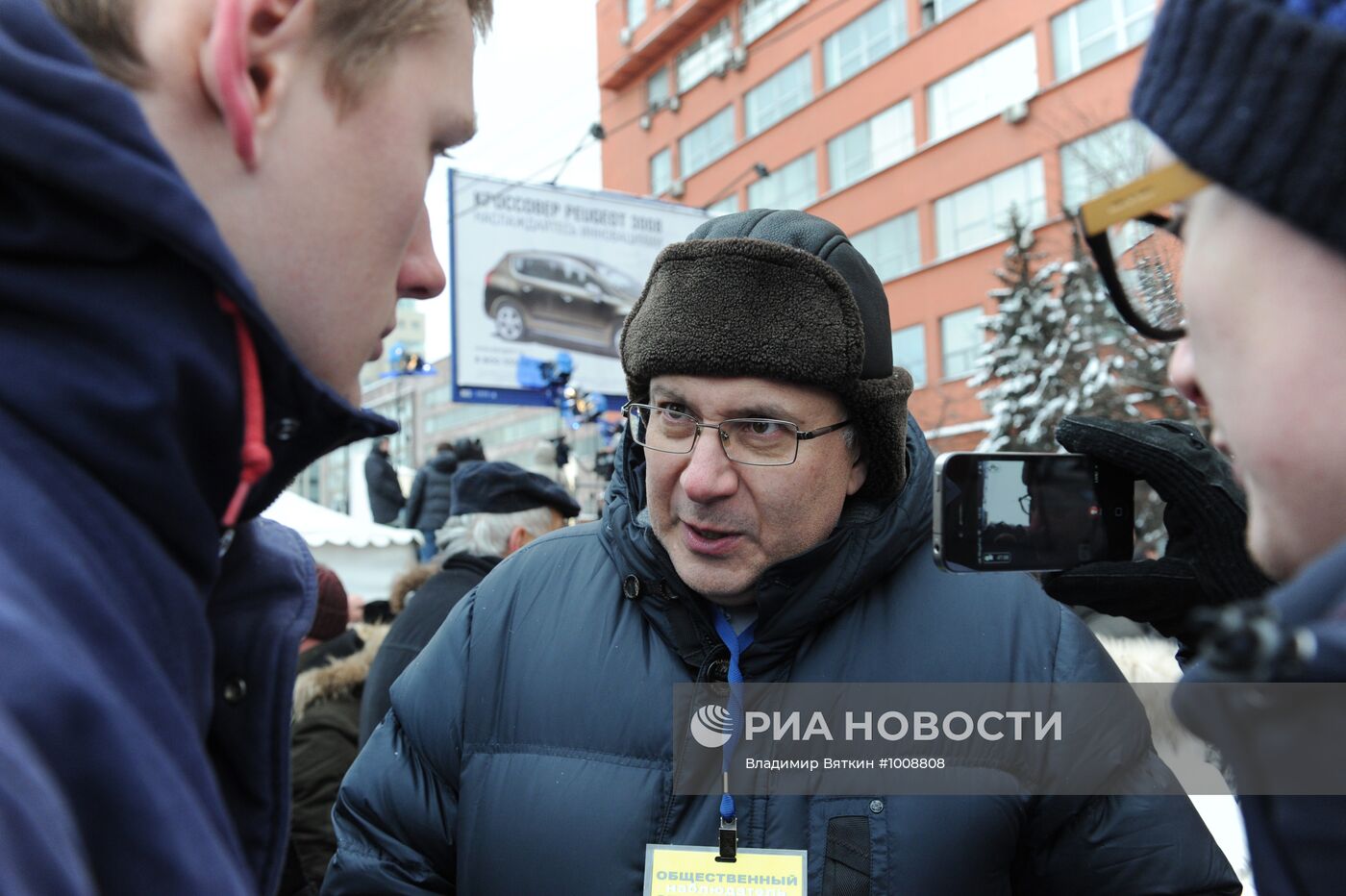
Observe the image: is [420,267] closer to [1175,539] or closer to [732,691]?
[732,691]

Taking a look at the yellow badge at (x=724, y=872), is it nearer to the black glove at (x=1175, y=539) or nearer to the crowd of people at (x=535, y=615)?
the crowd of people at (x=535, y=615)

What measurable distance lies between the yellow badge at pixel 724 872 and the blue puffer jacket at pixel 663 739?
2 cm

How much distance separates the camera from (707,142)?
1206 inches

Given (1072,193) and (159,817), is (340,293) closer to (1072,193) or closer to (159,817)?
(159,817)

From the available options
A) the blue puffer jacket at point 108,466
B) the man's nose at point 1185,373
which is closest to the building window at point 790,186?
the man's nose at point 1185,373

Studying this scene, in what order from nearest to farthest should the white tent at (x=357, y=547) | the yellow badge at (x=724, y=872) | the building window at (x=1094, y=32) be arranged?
1. the yellow badge at (x=724, y=872)
2. the white tent at (x=357, y=547)
3. the building window at (x=1094, y=32)

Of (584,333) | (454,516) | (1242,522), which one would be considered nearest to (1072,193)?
(584,333)

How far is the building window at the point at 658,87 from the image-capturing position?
103ft

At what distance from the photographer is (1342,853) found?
0.84 meters

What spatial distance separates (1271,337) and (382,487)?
38.6 feet

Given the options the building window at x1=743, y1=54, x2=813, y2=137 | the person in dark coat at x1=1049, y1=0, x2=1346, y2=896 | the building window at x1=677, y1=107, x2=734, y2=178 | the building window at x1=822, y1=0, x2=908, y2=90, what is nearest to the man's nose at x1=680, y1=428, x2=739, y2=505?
the person in dark coat at x1=1049, y1=0, x2=1346, y2=896

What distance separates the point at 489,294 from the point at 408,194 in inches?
482

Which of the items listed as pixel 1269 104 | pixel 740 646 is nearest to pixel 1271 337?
pixel 1269 104

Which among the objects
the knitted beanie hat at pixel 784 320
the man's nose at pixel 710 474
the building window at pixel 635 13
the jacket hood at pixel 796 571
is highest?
the building window at pixel 635 13
